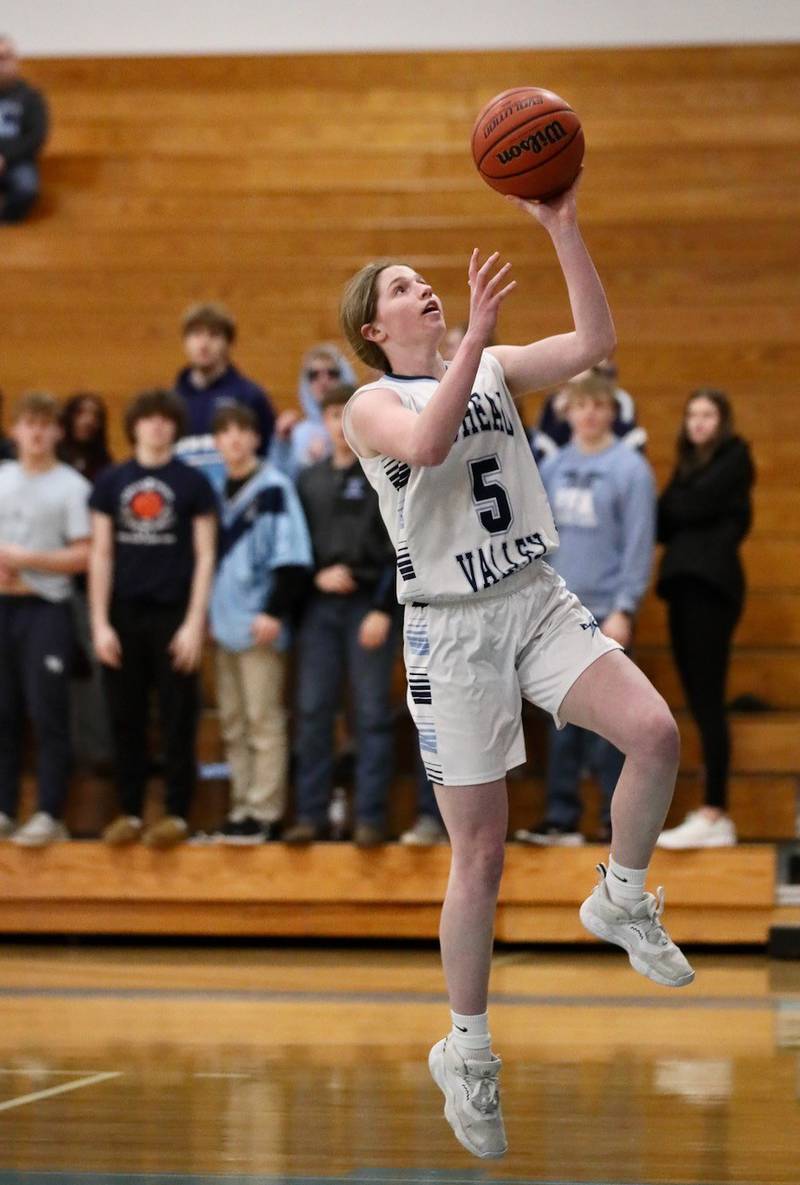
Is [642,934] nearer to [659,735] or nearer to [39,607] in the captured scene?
[659,735]

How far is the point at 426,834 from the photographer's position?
6.84m

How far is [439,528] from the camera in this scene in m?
3.53

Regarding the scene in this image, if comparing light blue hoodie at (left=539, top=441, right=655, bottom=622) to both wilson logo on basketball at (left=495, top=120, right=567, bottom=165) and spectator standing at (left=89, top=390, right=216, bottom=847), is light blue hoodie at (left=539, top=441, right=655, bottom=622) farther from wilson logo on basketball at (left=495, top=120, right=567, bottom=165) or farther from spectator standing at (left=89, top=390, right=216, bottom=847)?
wilson logo on basketball at (left=495, top=120, right=567, bottom=165)

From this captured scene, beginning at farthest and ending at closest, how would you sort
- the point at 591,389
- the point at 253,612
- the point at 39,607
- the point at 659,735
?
the point at 39,607 < the point at 253,612 < the point at 591,389 < the point at 659,735

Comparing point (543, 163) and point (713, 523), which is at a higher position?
point (543, 163)

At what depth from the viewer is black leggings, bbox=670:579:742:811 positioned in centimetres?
667

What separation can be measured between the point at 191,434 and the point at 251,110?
451 cm

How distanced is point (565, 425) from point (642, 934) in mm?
4265

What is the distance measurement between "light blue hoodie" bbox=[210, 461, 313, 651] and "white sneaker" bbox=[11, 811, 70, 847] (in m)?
1.02

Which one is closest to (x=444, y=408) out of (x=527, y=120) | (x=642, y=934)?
(x=527, y=120)

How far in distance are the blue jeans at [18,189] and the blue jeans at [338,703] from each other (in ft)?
16.1

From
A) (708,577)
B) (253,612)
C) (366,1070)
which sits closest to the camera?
(366,1070)

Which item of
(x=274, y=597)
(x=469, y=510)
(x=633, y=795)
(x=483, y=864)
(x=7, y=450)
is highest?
(x=7, y=450)

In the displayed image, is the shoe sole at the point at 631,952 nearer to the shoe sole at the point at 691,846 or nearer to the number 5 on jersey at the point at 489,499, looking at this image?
the number 5 on jersey at the point at 489,499
